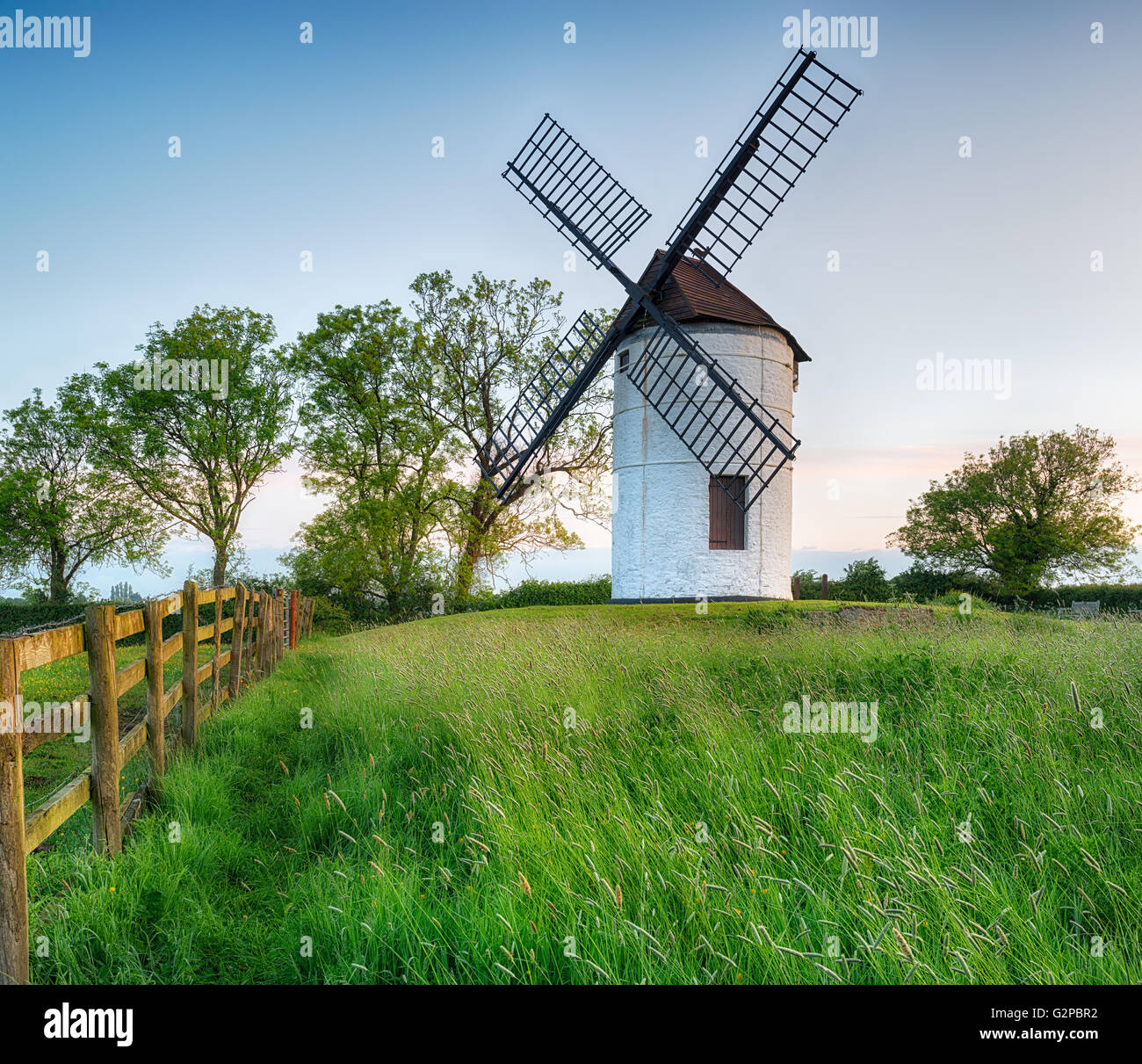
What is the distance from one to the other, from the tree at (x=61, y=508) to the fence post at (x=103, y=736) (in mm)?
28237

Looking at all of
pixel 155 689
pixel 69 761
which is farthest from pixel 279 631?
pixel 155 689

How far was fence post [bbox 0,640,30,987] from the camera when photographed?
2846mm

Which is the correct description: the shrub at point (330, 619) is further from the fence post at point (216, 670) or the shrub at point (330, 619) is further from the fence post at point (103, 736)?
the fence post at point (103, 736)

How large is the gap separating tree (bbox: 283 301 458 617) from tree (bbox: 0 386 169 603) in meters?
8.40

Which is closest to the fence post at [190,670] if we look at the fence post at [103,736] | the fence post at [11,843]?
the fence post at [103,736]

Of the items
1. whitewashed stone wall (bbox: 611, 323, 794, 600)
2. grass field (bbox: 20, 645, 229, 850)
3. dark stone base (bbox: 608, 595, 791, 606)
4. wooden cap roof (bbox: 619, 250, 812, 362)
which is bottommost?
grass field (bbox: 20, 645, 229, 850)

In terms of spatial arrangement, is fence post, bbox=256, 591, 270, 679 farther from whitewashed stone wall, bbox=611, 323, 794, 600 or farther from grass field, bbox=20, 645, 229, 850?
whitewashed stone wall, bbox=611, 323, 794, 600

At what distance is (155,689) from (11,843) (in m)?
2.65

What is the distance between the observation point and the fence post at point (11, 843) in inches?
112

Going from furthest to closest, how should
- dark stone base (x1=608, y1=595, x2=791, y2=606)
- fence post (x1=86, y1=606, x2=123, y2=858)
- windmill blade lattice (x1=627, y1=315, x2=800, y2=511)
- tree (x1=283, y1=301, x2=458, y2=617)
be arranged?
tree (x1=283, y1=301, x2=458, y2=617), dark stone base (x1=608, y1=595, x2=791, y2=606), windmill blade lattice (x1=627, y1=315, x2=800, y2=511), fence post (x1=86, y1=606, x2=123, y2=858)

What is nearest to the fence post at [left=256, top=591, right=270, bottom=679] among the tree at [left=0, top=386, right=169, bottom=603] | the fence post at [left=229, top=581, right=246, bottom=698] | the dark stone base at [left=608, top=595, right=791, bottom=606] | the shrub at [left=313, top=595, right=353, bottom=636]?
the fence post at [left=229, top=581, right=246, bottom=698]

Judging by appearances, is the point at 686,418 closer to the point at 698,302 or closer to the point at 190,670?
the point at 698,302
